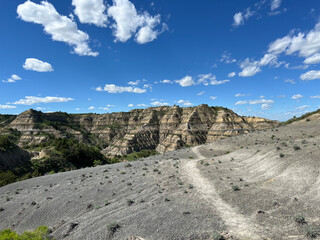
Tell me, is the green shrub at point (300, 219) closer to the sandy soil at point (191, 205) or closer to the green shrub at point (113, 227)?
the sandy soil at point (191, 205)

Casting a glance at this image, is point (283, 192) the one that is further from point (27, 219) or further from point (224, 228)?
point (27, 219)

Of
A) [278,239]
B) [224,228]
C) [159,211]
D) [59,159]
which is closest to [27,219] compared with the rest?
[159,211]

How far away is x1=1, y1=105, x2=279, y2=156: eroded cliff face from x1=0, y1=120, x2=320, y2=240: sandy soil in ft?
266

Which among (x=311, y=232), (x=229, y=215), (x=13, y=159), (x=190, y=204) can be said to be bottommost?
(x=13, y=159)

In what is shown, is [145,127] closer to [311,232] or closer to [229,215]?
[229,215]

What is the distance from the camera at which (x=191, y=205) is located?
12.6 m

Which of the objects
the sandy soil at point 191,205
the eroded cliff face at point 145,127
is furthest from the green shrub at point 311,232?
the eroded cliff face at point 145,127

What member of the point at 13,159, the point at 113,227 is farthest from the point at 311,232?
the point at 13,159

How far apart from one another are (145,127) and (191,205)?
4662 inches

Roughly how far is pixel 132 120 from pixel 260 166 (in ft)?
439

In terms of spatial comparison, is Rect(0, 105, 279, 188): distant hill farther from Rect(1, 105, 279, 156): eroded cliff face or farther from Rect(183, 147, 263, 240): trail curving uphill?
Rect(183, 147, 263, 240): trail curving uphill

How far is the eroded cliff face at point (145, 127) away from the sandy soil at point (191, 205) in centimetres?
8095

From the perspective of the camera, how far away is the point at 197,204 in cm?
1262

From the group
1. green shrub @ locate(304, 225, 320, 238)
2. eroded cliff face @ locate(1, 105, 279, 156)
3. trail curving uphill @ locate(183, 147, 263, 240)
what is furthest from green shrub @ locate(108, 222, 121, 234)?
eroded cliff face @ locate(1, 105, 279, 156)
